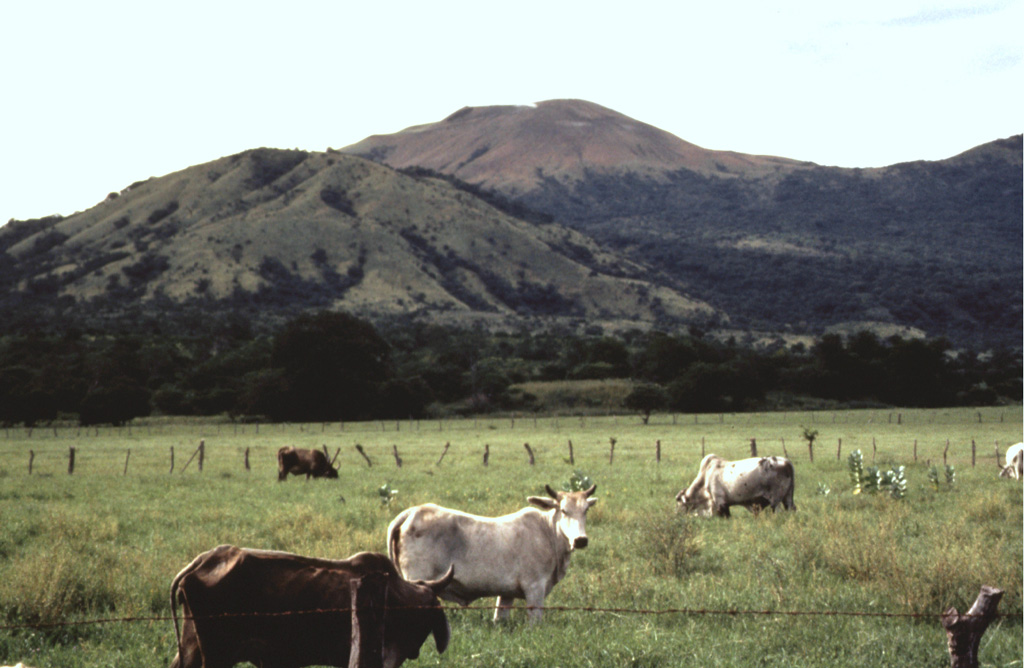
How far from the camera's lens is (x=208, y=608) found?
19.6 feet

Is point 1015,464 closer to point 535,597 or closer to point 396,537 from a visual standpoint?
point 535,597

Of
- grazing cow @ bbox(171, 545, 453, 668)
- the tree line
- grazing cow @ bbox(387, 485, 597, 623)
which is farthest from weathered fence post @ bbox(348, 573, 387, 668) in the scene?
the tree line

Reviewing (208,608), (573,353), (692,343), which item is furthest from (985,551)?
(573,353)

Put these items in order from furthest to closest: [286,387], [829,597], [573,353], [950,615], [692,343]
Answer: [573,353] → [692,343] → [286,387] → [829,597] → [950,615]

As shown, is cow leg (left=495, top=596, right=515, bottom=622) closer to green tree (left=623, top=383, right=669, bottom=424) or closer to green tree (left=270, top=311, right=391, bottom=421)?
green tree (left=270, top=311, right=391, bottom=421)

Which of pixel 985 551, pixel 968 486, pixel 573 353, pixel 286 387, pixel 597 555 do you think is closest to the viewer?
pixel 985 551

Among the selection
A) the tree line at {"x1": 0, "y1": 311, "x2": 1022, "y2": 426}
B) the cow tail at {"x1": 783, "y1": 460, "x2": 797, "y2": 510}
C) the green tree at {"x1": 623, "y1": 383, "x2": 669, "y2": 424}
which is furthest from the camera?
the green tree at {"x1": 623, "y1": 383, "x2": 669, "y2": 424}

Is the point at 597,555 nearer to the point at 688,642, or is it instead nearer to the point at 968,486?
the point at 688,642

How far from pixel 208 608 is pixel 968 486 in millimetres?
21019

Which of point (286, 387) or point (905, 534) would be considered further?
point (286, 387)

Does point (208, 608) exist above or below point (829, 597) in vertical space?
above

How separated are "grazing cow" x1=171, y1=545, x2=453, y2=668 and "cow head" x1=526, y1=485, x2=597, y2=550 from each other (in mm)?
3140

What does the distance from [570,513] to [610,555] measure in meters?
3.34

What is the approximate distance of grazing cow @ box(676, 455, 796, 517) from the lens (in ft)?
58.1
